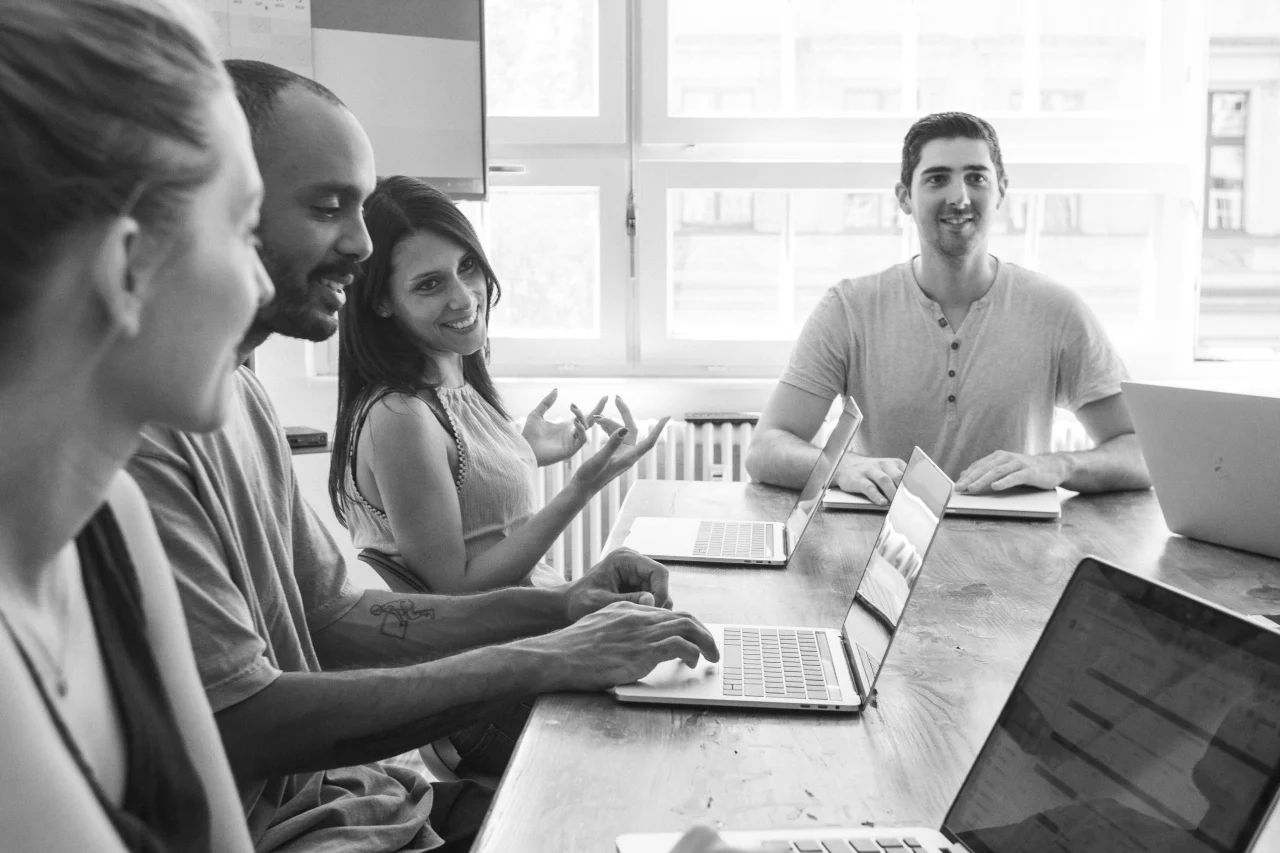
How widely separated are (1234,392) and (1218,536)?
25 cm

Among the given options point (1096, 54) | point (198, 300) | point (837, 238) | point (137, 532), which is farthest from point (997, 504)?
point (1096, 54)

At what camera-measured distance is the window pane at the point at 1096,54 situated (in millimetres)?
3252

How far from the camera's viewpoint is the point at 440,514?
171 centimetres

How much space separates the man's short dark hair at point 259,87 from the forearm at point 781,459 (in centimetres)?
136

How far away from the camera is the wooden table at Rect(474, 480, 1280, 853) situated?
87 centimetres

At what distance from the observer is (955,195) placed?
2615 mm

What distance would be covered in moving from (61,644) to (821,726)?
2.25 feet

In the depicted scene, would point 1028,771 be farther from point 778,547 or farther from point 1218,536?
point 1218,536

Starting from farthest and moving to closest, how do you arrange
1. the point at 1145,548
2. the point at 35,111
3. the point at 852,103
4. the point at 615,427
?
the point at 852,103 → the point at 615,427 → the point at 1145,548 → the point at 35,111

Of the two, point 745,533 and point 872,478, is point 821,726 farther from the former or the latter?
point 872,478

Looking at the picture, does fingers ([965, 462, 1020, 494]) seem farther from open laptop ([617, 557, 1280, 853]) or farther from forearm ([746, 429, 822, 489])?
open laptop ([617, 557, 1280, 853])

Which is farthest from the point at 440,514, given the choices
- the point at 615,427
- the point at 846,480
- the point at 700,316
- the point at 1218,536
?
the point at 700,316

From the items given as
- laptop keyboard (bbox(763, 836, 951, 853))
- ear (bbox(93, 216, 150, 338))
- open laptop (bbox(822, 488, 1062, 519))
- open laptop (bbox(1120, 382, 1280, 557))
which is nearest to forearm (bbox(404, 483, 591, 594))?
open laptop (bbox(822, 488, 1062, 519))

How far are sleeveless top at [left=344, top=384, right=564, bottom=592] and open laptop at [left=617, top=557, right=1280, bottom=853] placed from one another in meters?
1.06
